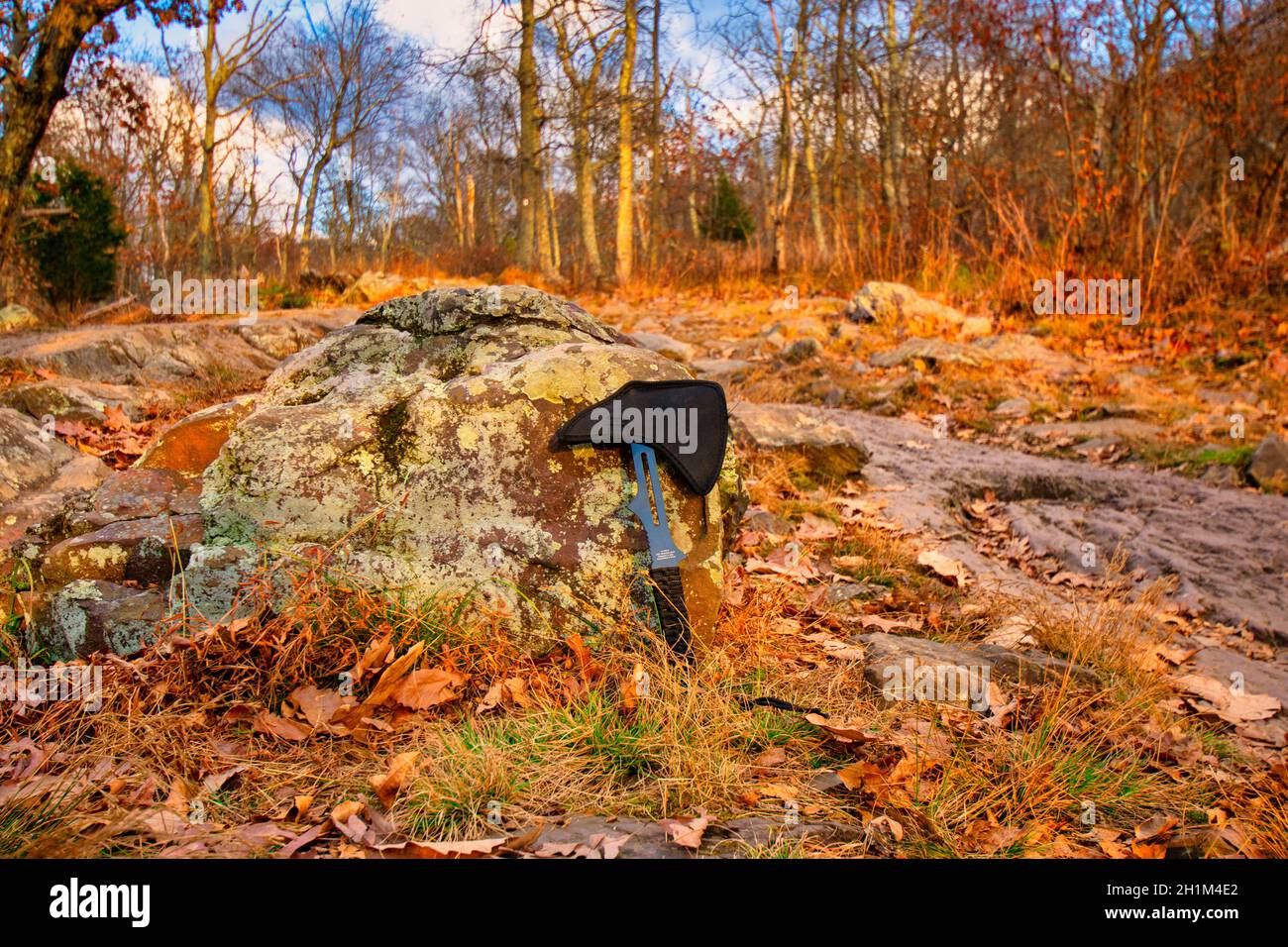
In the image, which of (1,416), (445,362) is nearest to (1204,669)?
(445,362)

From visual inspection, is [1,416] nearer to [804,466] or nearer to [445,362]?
[445,362]

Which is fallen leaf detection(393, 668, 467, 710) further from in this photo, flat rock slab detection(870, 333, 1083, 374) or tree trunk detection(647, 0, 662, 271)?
tree trunk detection(647, 0, 662, 271)

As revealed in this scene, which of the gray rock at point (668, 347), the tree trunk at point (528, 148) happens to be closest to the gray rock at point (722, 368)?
the gray rock at point (668, 347)

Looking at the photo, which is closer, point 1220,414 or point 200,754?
point 200,754

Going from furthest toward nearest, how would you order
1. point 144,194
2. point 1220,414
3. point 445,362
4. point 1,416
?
point 144,194 → point 1220,414 → point 1,416 → point 445,362

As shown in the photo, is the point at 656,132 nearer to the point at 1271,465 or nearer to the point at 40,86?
Result: the point at 40,86

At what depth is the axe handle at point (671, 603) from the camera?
260cm

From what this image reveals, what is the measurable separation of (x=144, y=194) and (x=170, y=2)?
444 inches

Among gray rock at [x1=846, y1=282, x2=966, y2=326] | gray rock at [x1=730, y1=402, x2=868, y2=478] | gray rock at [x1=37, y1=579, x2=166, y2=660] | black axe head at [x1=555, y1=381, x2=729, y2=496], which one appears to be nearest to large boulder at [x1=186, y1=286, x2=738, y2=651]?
black axe head at [x1=555, y1=381, x2=729, y2=496]

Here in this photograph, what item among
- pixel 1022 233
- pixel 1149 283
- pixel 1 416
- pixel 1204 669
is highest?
pixel 1022 233

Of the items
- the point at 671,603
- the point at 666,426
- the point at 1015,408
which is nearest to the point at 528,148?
the point at 1015,408

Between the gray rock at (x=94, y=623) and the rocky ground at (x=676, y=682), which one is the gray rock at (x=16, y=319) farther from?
the gray rock at (x=94, y=623)

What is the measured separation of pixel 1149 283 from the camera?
998cm

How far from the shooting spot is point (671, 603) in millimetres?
2619
